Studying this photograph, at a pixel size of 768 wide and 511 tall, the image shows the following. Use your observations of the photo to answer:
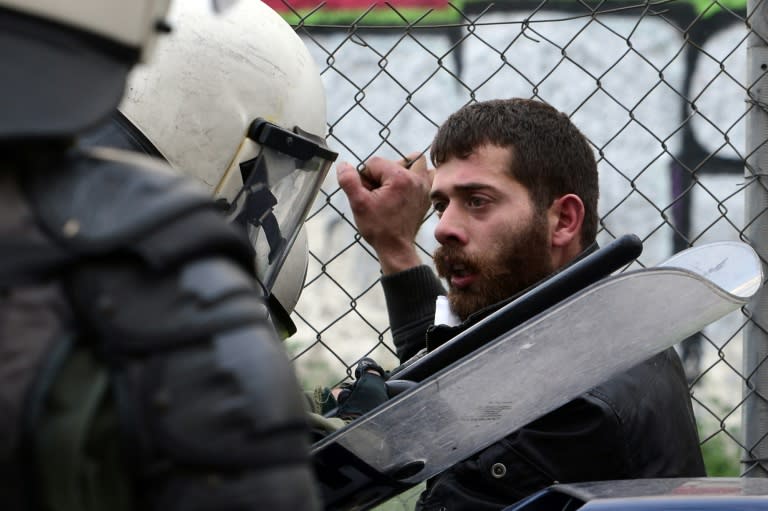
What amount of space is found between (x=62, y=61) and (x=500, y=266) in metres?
1.76

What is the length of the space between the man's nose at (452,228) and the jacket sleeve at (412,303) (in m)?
0.18

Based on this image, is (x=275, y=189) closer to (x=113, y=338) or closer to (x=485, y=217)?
(x=485, y=217)

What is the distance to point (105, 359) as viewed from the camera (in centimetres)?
85

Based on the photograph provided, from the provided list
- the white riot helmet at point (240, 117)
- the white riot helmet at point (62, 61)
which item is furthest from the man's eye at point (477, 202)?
the white riot helmet at point (62, 61)

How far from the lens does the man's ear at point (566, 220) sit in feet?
8.82

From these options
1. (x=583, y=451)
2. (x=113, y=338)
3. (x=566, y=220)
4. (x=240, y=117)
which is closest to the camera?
(x=113, y=338)

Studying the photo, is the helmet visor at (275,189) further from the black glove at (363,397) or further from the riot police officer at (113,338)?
the riot police officer at (113,338)

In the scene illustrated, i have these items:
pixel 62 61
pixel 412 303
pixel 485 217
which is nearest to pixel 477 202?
pixel 485 217

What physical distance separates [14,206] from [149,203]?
97mm

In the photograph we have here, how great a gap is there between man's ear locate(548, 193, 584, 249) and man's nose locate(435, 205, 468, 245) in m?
0.21

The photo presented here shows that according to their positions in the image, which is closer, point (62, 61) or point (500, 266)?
point (62, 61)

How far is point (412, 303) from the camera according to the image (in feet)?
9.29

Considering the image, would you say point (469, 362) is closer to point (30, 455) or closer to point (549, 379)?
point (549, 379)

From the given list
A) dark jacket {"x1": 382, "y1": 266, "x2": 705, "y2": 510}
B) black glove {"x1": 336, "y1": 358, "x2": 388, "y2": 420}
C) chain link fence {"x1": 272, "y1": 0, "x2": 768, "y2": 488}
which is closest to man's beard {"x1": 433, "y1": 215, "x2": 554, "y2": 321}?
dark jacket {"x1": 382, "y1": 266, "x2": 705, "y2": 510}
